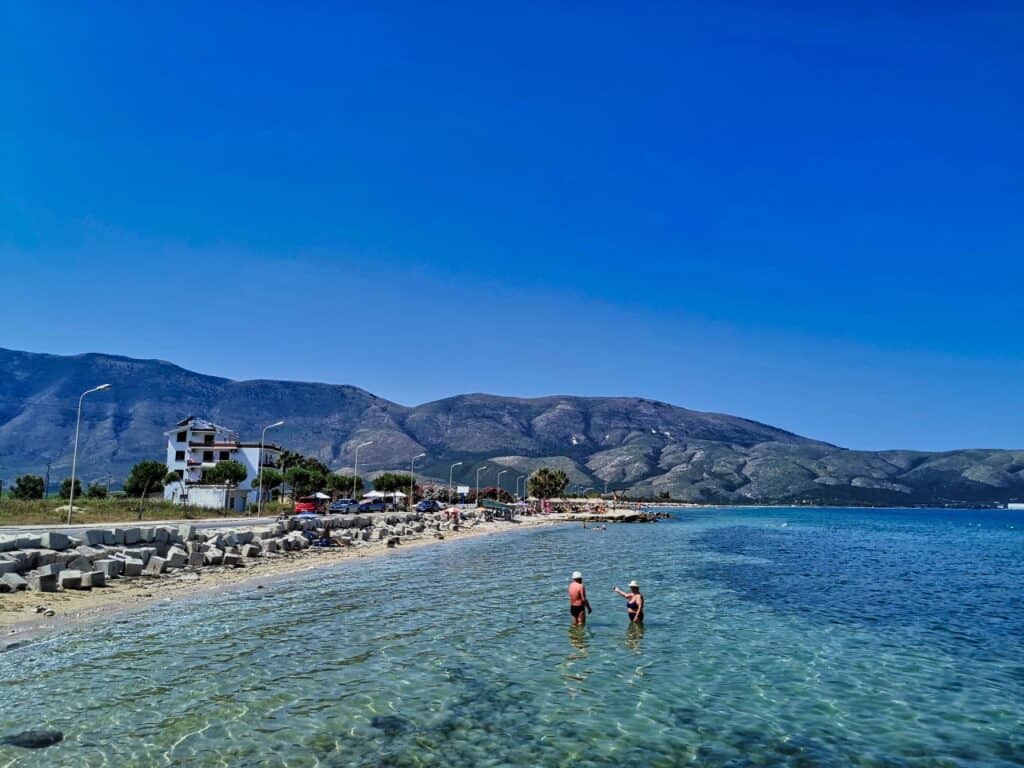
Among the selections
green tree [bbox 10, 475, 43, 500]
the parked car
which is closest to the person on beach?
the parked car

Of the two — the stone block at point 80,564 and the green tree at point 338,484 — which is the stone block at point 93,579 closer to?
the stone block at point 80,564

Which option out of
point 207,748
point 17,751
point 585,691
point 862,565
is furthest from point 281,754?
point 862,565

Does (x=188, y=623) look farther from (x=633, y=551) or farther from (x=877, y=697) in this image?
(x=633, y=551)

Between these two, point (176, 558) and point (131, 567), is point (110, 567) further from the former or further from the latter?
point (176, 558)

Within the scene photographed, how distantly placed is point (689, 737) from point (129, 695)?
1077 centimetres

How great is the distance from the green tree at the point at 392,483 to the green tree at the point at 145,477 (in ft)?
135

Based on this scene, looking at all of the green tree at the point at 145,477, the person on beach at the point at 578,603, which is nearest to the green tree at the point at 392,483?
the green tree at the point at 145,477

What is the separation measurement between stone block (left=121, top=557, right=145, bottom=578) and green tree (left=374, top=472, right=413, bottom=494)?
94.3m

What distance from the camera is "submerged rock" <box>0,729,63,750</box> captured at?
37.9 ft

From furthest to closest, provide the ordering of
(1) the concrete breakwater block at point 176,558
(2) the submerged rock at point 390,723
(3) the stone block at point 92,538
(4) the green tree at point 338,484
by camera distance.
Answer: (4) the green tree at point 338,484 < (1) the concrete breakwater block at point 176,558 < (3) the stone block at point 92,538 < (2) the submerged rock at point 390,723

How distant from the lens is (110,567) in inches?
1179

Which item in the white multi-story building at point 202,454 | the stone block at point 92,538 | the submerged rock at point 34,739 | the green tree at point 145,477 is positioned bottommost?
the submerged rock at point 34,739

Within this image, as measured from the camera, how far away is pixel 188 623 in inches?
864

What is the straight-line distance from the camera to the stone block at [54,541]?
3064 centimetres
